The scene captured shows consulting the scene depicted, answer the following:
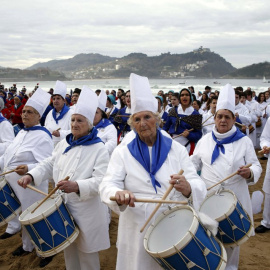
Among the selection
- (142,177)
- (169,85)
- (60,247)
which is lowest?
(169,85)

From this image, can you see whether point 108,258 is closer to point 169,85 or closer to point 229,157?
point 229,157

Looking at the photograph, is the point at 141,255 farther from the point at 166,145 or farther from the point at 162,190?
the point at 166,145

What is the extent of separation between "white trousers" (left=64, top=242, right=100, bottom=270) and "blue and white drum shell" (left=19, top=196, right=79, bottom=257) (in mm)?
442

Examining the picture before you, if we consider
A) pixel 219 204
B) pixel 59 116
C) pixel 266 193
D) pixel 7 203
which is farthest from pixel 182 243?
pixel 59 116

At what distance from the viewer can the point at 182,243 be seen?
2.26 m

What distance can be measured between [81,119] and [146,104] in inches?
39.8

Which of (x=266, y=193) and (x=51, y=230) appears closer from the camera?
(x=51, y=230)

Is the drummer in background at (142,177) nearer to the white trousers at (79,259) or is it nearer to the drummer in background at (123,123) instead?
the white trousers at (79,259)

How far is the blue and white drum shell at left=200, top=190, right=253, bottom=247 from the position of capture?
319 cm

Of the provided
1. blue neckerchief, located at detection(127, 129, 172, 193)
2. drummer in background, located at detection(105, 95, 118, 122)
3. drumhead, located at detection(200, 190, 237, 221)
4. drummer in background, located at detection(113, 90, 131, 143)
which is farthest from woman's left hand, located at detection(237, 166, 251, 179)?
drummer in background, located at detection(105, 95, 118, 122)

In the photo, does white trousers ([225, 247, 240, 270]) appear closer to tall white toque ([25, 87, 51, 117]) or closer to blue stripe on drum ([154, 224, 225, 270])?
blue stripe on drum ([154, 224, 225, 270])

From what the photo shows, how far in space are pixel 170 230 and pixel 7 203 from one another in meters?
2.77

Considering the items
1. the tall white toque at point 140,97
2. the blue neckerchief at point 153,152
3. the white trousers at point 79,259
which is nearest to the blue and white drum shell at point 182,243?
the blue neckerchief at point 153,152

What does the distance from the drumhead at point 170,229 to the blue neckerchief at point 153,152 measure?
11.4 inches
